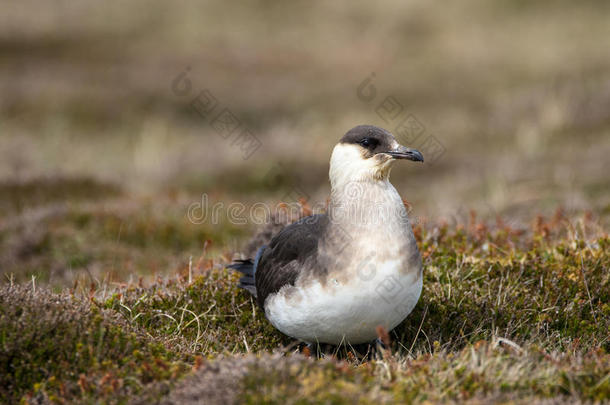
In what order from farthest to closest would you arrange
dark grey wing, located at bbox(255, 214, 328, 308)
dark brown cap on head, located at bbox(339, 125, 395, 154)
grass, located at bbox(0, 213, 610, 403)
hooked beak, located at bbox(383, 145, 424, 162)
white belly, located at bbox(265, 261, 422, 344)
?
dark grey wing, located at bbox(255, 214, 328, 308) < dark brown cap on head, located at bbox(339, 125, 395, 154) < hooked beak, located at bbox(383, 145, 424, 162) < white belly, located at bbox(265, 261, 422, 344) < grass, located at bbox(0, 213, 610, 403)

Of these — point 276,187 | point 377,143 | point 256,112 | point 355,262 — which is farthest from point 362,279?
point 256,112

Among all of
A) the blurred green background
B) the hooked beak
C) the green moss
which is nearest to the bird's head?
the hooked beak

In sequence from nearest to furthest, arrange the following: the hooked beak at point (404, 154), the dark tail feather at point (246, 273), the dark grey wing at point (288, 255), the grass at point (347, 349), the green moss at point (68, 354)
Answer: the grass at point (347, 349), the green moss at point (68, 354), the hooked beak at point (404, 154), the dark grey wing at point (288, 255), the dark tail feather at point (246, 273)

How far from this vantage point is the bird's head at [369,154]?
191 inches

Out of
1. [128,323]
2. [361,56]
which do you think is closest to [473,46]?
[361,56]

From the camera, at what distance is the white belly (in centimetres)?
453

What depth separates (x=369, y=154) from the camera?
16.1ft

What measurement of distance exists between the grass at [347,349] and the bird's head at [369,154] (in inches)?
52.5

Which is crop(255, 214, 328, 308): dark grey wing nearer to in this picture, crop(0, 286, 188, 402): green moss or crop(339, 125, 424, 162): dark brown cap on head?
crop(339, 125, 424, 162): dark brown cap on head

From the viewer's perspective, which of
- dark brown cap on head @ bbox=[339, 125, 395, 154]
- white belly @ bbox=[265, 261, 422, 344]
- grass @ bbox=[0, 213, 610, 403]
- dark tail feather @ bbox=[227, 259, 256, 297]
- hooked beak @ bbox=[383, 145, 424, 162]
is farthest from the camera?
dark tail feather @ bbox=[227, 259, 256, 297]

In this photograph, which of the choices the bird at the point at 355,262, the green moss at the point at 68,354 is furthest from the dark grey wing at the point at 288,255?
the green moss at the point at 68,354

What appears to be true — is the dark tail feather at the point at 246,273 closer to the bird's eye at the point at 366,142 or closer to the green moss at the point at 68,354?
the green moss at the point at 68,354

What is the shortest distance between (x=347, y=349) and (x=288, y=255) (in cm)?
Answer: 97

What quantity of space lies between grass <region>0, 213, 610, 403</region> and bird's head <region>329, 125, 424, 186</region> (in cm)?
133
